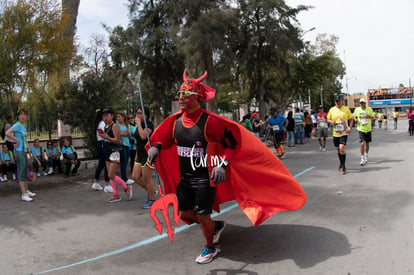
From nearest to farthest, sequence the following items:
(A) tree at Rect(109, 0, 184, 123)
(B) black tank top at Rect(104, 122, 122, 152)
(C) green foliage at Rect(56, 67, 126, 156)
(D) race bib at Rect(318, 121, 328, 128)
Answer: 1. (B) black tank top at Rect(104, 122, 122, 152)
2. (C) green foliage at Rect(56, 67, 126, 156)
3. (D) race bib at Rect(318, 121, 328, 128)
4. (A) tree at Rect(109, 0, 184, 123)

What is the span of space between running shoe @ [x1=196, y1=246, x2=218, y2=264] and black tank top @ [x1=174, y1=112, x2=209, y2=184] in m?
0.80

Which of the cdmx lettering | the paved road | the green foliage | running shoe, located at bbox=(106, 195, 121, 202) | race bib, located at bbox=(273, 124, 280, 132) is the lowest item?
the paved road

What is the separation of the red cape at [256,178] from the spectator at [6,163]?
7.37m

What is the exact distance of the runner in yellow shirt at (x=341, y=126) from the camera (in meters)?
9.22

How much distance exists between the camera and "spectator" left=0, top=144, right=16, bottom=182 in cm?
991

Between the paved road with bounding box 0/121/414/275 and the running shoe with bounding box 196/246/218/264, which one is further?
the running shoe with bounding box 196/246/218/264

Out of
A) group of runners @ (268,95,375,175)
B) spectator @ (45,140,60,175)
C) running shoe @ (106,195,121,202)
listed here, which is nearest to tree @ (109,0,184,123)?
spectator @ (45,140,60,175)

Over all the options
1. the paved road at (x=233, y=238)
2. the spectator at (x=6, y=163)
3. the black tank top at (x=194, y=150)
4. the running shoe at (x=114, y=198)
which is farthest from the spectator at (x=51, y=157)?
the black tank top at (x=194, y=150)

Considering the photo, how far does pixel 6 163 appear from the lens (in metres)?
9.97

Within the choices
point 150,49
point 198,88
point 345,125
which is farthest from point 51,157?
point 150,49

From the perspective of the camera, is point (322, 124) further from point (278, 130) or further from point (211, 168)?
point (211, 168)

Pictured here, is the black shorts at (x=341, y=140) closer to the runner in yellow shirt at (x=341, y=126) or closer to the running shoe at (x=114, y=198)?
the runner in yellow shirt at (x=341, y=126)

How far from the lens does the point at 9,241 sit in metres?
5.04

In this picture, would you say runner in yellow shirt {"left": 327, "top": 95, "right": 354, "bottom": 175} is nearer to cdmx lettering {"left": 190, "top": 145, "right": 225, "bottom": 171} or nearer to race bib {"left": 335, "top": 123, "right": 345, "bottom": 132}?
race bib {"left": 335, "top": 123, "right": 345, "bottom": 132}
